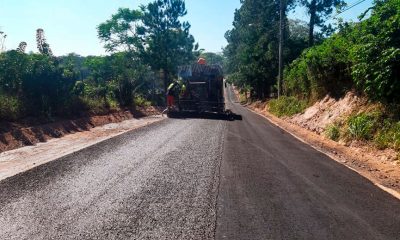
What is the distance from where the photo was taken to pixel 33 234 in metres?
4.62

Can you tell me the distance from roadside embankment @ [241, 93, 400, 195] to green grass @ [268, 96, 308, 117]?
2273 millimetres

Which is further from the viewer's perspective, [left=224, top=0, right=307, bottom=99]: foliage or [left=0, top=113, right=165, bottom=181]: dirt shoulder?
[left=224, top=0, right=307, bottom=99]: foliage

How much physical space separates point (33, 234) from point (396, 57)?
10.3 m

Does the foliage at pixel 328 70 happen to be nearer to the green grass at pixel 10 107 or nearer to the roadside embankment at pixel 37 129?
the roadside embankment at pixel 37 129

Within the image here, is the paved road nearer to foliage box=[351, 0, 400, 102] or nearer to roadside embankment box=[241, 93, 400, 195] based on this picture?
roadside embankment box=[241, 93, 400, 195]

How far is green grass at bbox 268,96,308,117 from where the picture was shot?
22.6 meters

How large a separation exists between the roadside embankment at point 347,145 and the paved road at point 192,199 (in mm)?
629

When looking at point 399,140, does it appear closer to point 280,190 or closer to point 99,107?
point 280,190

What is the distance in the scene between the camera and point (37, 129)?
1256 cm

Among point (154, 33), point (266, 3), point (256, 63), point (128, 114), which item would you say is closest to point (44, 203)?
point (128, 114)

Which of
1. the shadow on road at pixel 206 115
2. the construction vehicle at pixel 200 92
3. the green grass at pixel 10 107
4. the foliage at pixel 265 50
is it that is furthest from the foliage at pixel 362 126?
the foliage at pixel 265 50

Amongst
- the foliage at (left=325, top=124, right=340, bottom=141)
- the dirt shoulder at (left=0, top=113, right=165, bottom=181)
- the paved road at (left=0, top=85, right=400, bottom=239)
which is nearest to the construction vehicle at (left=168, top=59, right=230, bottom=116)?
the dirt shoulder at (left=0, top=113, right=165, bottom=181)

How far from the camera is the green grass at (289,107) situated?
2261 cm

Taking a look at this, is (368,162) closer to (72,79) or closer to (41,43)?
(72,79)
